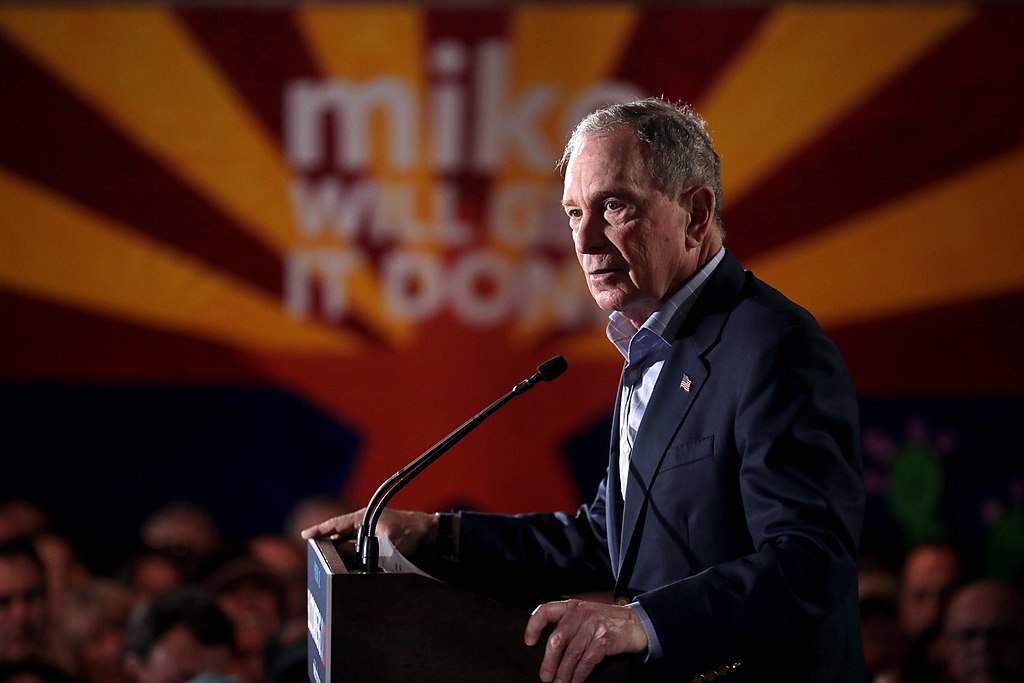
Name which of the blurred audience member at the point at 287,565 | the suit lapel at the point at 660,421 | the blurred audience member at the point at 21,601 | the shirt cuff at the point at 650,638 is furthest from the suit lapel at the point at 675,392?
the blurred audience member at the point at 21,601

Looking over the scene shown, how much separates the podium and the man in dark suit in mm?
33

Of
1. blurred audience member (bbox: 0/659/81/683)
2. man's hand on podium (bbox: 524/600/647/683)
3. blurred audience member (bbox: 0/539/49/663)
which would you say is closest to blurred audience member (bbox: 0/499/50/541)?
blurred audience member (bbox: 0/539/49/663)

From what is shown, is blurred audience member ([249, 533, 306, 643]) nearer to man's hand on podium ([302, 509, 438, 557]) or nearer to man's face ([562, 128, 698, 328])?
man's hand on podium ([302, 509, 438, 557])

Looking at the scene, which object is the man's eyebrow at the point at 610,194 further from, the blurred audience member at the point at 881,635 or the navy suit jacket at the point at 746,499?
the blurred audience member at the point at 881,635

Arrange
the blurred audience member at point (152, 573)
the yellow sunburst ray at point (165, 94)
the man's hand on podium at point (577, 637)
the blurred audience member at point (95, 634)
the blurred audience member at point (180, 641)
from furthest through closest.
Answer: the yellow sunburst ray at point (165, 94) < the blurred audience member at point (152, 573) < the blurred audience member at point (95, 634) < the blurred audience member at point (180, 641) < the man's hand on podium at point (577, 637)

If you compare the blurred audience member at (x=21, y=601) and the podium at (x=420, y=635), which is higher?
the podium at (x=420, y=635)

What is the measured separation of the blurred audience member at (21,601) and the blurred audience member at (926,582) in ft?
10.1

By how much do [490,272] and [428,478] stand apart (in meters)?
0.93

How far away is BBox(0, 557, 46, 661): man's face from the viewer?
412 centimetres

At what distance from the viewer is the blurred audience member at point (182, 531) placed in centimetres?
525

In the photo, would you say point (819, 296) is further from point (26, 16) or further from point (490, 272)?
point (26, 16)

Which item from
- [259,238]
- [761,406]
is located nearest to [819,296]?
[259,238]

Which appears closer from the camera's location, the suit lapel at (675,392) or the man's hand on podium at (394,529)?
the suit lapel at (675,392)

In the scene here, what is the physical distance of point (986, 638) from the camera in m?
3.95
